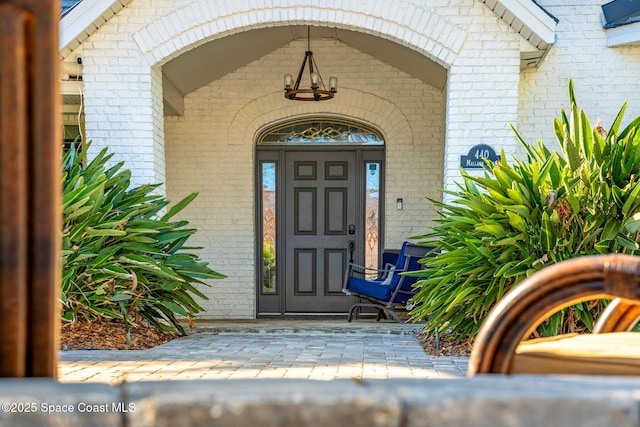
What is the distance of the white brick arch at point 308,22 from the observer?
5516 millimetres

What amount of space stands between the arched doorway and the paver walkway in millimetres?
2509

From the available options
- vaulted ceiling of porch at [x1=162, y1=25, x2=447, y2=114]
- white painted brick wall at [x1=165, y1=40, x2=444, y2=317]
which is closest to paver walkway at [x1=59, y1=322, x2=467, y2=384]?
white painted brick wall at [x1=165, y1=40, x2=444, y2=317]

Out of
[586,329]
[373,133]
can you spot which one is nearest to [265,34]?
[373,133]

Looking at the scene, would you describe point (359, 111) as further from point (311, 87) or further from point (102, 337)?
point (102, 337)

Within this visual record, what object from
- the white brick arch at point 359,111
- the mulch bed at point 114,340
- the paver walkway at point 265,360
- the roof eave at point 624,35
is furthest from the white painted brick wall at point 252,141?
the mulch bed at point 114,340

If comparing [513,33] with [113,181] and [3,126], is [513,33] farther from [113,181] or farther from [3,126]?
[3,126]

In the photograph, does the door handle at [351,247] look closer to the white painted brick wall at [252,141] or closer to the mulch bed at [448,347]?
the white painted brick wall at [252,141]

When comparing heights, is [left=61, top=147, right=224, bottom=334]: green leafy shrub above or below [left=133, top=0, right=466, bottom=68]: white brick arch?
below

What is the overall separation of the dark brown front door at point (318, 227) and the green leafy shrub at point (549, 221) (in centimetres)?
355

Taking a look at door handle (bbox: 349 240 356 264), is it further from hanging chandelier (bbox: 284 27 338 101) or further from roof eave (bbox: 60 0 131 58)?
roof eave (bbox: 60 0 131 58)

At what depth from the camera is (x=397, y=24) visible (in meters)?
5.53

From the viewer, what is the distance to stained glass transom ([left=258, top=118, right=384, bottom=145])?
308 inches

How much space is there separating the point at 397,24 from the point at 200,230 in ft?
11.6

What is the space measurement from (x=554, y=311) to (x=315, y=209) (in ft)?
22.2
